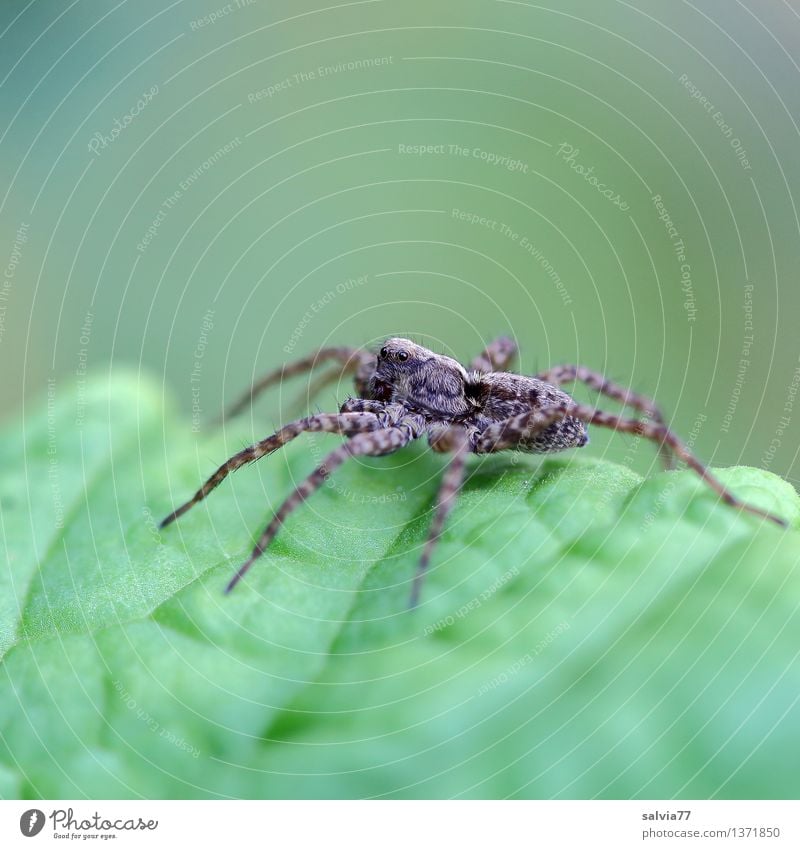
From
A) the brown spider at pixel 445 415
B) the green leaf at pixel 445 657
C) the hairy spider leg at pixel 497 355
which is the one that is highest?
the hairy spider leg at pixel 497 355

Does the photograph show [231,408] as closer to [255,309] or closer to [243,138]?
[255,309]

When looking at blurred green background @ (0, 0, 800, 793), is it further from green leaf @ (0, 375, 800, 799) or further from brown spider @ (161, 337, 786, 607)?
green leaf @ (0, 375, 800, 799)

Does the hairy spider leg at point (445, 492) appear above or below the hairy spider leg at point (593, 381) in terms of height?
below

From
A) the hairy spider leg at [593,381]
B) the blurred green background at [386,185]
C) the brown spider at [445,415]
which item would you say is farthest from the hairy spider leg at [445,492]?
the blurred green background at [386,185]

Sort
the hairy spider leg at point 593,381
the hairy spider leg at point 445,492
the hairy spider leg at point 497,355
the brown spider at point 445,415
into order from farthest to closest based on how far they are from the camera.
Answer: the hairy spider leg at point 497,355
the hairy spider leg at point 593,381
the brown spider at point 445,415
the hairy spider leg at point 445,492

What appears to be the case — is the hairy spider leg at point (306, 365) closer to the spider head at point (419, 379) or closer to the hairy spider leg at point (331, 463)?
the spider head at point (419, 379)

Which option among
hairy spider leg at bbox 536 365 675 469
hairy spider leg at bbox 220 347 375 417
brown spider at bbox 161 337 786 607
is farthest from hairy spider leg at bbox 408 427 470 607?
hairy spider leg at bbox 220 347 375 417

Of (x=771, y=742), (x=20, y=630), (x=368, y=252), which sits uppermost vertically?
(x=368, y=252)

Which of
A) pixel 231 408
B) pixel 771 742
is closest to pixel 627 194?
pixel 231 408

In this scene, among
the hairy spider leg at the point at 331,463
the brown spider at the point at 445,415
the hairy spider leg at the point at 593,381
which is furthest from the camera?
the hairy spider leg at the point at 593,381
